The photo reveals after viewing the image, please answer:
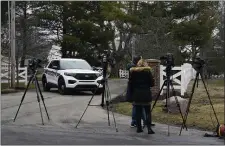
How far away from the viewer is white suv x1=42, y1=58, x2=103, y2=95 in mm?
19234

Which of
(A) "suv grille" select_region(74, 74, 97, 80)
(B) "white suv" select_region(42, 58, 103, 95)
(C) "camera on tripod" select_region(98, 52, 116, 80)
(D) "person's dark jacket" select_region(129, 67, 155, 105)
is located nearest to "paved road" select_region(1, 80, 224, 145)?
(D) "person's dark jacket" select_region(129, 67, 155, 105)

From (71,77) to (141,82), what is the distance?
1018 centimetres

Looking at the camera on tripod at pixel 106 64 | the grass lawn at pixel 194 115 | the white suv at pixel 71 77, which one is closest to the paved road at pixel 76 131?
the grass lawn at pixel 194 115

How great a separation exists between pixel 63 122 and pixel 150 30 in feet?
45.6

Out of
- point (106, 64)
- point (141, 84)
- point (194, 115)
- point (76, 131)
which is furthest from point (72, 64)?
point (141, 84)

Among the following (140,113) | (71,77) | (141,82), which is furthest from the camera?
(71,77)

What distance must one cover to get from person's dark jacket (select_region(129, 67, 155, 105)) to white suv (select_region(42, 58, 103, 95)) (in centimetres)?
910

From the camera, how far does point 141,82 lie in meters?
9.41

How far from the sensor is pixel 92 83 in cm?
1942

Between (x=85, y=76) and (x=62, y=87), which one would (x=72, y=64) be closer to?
(x=85, y=76)

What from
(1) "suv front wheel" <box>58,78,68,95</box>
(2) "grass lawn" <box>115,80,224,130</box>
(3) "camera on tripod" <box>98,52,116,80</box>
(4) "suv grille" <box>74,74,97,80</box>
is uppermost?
(3) "camera on tripod" <box>98,52,116,80</box>

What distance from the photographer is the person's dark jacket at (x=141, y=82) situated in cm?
941

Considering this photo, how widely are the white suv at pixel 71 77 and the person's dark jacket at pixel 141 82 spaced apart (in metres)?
9.10

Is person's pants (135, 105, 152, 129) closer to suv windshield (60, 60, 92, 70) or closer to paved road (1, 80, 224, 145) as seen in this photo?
paved road (1, 80, 224, 145)
